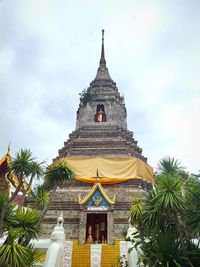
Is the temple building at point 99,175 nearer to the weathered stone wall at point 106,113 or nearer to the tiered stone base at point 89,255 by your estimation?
the weathered stone wall at point 106,113

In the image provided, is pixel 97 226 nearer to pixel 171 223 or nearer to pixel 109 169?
pixel 109 169

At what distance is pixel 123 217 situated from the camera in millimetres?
16141

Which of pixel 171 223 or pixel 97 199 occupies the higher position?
pixel 97 199

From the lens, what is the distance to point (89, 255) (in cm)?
1330

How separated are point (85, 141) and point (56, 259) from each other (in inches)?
477

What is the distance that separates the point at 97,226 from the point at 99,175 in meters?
3.45

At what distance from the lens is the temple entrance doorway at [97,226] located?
1605cm

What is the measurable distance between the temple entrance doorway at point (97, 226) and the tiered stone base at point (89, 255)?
2208 millimetres

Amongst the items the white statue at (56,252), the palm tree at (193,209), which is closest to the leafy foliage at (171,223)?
the palm tree at (193,209)

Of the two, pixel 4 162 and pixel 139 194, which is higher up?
pixel 4 162

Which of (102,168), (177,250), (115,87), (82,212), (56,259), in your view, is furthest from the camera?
(115,87)

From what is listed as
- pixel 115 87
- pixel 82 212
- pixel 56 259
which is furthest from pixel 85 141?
pixel 56 259

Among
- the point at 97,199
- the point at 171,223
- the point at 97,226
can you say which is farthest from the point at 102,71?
the point at 171,223

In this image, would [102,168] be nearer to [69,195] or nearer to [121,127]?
[69,195]
